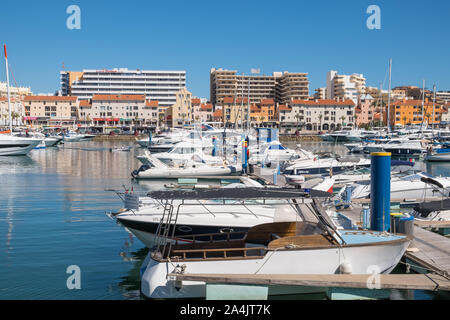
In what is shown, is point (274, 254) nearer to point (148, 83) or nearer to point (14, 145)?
point (14, 145)

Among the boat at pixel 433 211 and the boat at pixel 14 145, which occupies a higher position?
the boat at pixel 14 145

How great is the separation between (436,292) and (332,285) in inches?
118

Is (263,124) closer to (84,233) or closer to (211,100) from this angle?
(211,100)

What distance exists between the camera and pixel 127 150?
69125 mm

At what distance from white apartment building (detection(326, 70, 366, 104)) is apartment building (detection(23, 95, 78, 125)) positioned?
303 feet

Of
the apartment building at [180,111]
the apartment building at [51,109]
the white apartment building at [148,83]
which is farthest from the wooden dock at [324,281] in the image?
the white apartment building at [148,83]

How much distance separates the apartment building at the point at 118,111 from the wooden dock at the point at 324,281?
459ft

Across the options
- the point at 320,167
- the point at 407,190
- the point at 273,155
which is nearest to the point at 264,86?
the point at 273,155

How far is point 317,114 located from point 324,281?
138 meters

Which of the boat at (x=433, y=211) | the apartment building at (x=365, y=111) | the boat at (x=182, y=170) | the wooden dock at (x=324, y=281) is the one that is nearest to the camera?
the wooden dock at (x=324, y=281)

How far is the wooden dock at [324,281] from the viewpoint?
10.6m

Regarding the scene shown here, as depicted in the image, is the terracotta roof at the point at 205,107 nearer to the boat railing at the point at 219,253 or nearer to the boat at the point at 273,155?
the boat at the point at 273,155

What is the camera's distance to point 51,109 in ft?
489

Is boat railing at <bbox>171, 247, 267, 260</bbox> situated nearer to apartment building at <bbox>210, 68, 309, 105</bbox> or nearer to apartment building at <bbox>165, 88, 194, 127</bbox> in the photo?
apartment building at <bbox>165, 88, 194, 127</bbox>
